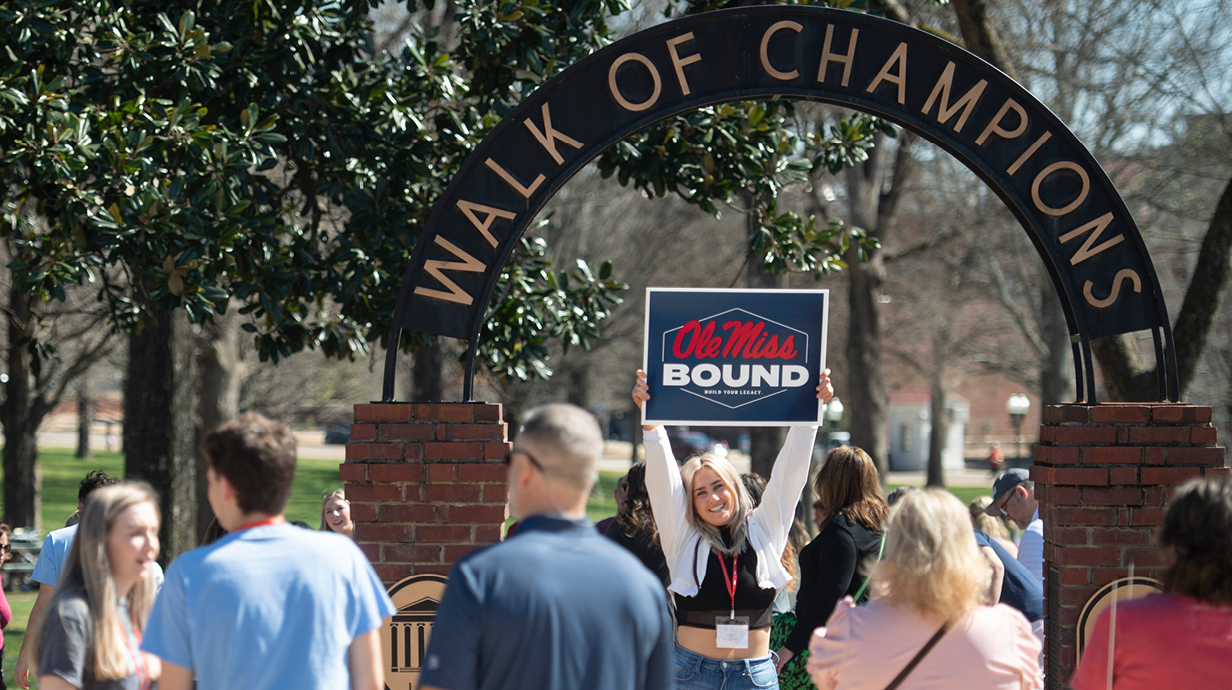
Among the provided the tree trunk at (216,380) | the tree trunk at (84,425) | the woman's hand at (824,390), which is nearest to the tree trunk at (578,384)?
the tree trunk at (216,380)

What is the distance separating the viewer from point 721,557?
13.9 ft

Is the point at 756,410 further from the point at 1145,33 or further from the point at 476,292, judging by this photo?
the point at 1145,33

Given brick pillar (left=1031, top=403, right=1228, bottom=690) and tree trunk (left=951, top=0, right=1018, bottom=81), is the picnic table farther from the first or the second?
brick pillar (left=1031, top=403, right=1228, bottom=690)

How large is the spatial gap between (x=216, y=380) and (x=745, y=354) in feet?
40.4

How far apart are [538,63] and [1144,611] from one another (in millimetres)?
5711

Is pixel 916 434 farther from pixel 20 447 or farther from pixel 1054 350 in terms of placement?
pixel 20 447

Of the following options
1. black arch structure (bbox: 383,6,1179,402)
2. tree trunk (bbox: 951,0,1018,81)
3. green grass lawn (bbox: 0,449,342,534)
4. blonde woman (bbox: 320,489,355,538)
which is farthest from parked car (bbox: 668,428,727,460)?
black arch structure (bbox: 383,6,1179,402)

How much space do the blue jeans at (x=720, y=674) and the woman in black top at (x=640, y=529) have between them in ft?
2.03

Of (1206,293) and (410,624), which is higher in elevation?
(1206,293)

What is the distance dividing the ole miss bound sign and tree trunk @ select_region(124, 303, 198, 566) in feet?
20.2

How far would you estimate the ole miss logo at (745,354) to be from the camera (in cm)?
462

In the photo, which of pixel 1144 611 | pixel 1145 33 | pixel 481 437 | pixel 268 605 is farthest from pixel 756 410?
pixel 1145 33

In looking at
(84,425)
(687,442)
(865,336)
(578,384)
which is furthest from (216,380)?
(687,442)

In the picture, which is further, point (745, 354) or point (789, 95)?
point (789, 95)
